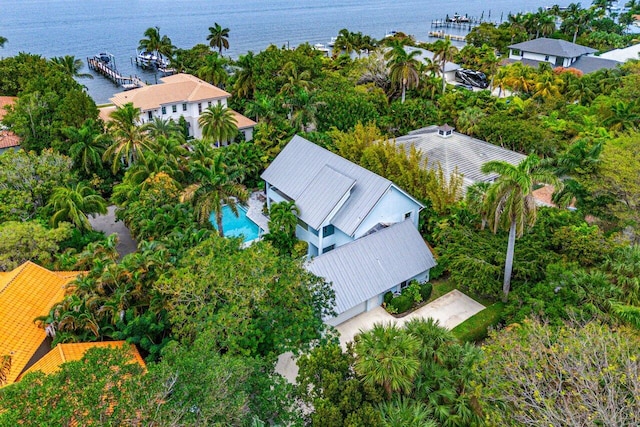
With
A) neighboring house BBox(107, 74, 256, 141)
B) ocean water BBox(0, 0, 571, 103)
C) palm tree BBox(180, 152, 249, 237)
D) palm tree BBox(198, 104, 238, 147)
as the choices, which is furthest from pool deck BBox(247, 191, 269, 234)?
ocean water BBox(0, 0, 571, 103)

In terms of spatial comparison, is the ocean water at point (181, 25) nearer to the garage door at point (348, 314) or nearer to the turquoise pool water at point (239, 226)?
the turquoise pool water at point (239, 226)

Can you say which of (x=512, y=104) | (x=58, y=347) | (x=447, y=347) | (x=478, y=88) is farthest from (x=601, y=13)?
(x=58, y=347)

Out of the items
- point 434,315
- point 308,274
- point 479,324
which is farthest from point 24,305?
point 479,324

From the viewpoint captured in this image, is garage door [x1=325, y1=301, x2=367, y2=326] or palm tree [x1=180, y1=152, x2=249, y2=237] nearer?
garage door [x1=325, y1=301, x2=367, y2=326]

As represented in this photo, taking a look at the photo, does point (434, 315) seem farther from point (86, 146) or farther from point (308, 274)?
point (86, 146)

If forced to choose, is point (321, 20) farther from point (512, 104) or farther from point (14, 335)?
point (14, 335)

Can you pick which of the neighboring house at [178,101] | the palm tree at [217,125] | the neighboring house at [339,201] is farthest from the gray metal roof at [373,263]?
the neighboring house at [178,101]

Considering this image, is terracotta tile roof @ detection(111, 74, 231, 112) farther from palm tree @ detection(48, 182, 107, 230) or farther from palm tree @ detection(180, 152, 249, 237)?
palm tree @ detection(180, 152, 249, 237)
